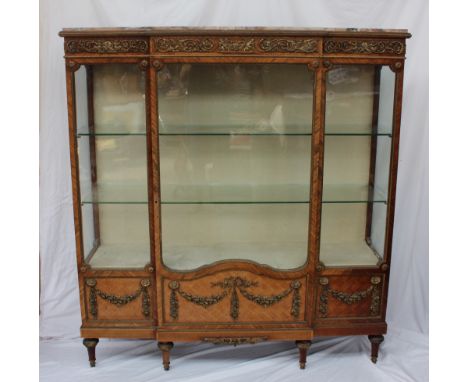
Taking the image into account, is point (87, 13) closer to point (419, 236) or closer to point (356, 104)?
point (356, 104)

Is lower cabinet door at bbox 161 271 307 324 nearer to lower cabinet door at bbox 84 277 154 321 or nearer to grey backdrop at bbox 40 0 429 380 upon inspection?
lower cabinet door at bbox 84 277 154 321

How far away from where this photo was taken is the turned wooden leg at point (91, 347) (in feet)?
7.67

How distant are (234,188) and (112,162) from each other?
600 mm

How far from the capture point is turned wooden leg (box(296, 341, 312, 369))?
2.33 metres

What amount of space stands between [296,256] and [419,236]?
807 millimetres

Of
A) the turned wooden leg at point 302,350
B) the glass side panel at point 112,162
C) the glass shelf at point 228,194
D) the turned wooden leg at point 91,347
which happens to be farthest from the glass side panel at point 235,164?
the turned wooden leg at point 91,347

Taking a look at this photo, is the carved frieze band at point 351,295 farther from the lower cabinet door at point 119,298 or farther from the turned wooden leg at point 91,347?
the turned wooden leg at point 91,347

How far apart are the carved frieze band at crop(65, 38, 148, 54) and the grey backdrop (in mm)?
446

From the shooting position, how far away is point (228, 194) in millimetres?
2412

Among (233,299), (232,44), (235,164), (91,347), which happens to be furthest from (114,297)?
(232,44)

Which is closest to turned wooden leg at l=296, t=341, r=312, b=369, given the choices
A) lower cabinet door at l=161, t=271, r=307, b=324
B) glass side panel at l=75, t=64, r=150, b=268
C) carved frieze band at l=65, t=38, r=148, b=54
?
lower cabinet door at l=161, t=271, r=307, b=324

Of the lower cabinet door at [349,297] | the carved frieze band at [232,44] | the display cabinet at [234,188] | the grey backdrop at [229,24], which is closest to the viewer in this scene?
the carved frieze band at [232,44]

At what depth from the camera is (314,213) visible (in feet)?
7.31

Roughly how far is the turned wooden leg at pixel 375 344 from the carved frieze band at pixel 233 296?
1.37 feet
